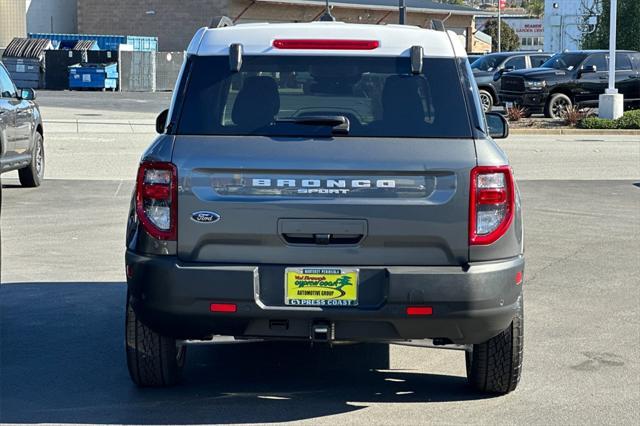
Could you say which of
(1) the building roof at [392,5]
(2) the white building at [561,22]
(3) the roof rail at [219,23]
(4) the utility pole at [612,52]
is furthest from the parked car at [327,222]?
(2) the white building at [561,22]

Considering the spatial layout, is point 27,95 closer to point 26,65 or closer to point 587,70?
point 587,70

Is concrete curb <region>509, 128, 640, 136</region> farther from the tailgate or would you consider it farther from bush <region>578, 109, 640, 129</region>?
the tailgate

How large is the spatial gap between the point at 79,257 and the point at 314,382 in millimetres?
4676

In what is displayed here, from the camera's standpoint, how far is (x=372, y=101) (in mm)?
6117

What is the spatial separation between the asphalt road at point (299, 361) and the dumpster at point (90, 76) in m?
35.5

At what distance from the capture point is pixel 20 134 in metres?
15.4

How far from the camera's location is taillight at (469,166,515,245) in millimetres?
5719

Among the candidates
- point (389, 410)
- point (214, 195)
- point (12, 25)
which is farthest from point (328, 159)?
point (12, 25)

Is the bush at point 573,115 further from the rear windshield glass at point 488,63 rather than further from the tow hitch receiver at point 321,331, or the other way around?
the tow hitch receiver at point 321,331

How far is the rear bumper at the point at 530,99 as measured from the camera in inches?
1204

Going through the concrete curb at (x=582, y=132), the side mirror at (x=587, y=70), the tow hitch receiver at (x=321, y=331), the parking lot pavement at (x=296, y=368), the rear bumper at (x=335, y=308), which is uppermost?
the side mirror at (x=587, y=70)

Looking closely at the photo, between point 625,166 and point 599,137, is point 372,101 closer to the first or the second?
point 625,166

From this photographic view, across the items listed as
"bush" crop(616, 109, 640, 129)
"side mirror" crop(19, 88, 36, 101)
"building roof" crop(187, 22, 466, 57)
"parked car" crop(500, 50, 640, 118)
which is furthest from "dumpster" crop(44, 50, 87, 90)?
"building roof" crop(187, 22, 466, 57)

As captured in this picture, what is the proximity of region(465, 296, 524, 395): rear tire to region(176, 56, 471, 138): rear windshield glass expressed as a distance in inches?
43.7
